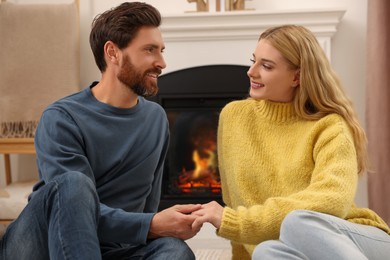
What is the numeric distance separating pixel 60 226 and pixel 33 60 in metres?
2.03

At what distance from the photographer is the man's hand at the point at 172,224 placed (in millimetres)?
1550

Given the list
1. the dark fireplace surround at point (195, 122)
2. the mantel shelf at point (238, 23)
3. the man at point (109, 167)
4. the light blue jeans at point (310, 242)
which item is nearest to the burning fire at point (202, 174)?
the dark fireplace surround at point (195, 122)

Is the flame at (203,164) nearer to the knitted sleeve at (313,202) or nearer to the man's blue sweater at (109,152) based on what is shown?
the man's blue sweater at (109,152)

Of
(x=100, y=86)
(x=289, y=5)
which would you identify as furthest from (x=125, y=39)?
(x=289, y=5)

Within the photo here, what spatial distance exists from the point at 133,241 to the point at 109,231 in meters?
0.06

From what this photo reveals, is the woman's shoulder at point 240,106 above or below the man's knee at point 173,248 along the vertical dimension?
above

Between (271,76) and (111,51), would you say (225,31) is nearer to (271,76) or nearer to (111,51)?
(111,51)

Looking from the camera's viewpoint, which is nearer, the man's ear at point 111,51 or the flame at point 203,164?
the man's ear at point 111,51

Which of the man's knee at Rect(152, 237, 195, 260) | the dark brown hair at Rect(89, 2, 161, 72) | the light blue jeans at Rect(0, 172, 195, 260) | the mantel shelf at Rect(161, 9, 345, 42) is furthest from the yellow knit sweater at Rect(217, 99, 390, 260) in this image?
the mantel shelf at Rect(161, 9, 345, 42)

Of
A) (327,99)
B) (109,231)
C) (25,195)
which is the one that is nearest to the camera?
(109,231)

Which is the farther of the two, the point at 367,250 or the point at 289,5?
the point at 289,5

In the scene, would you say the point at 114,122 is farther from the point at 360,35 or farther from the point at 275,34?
the point at 360,35

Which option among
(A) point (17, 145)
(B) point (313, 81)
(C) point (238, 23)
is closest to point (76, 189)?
(B) point (313, 81)

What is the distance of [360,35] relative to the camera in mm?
3305
